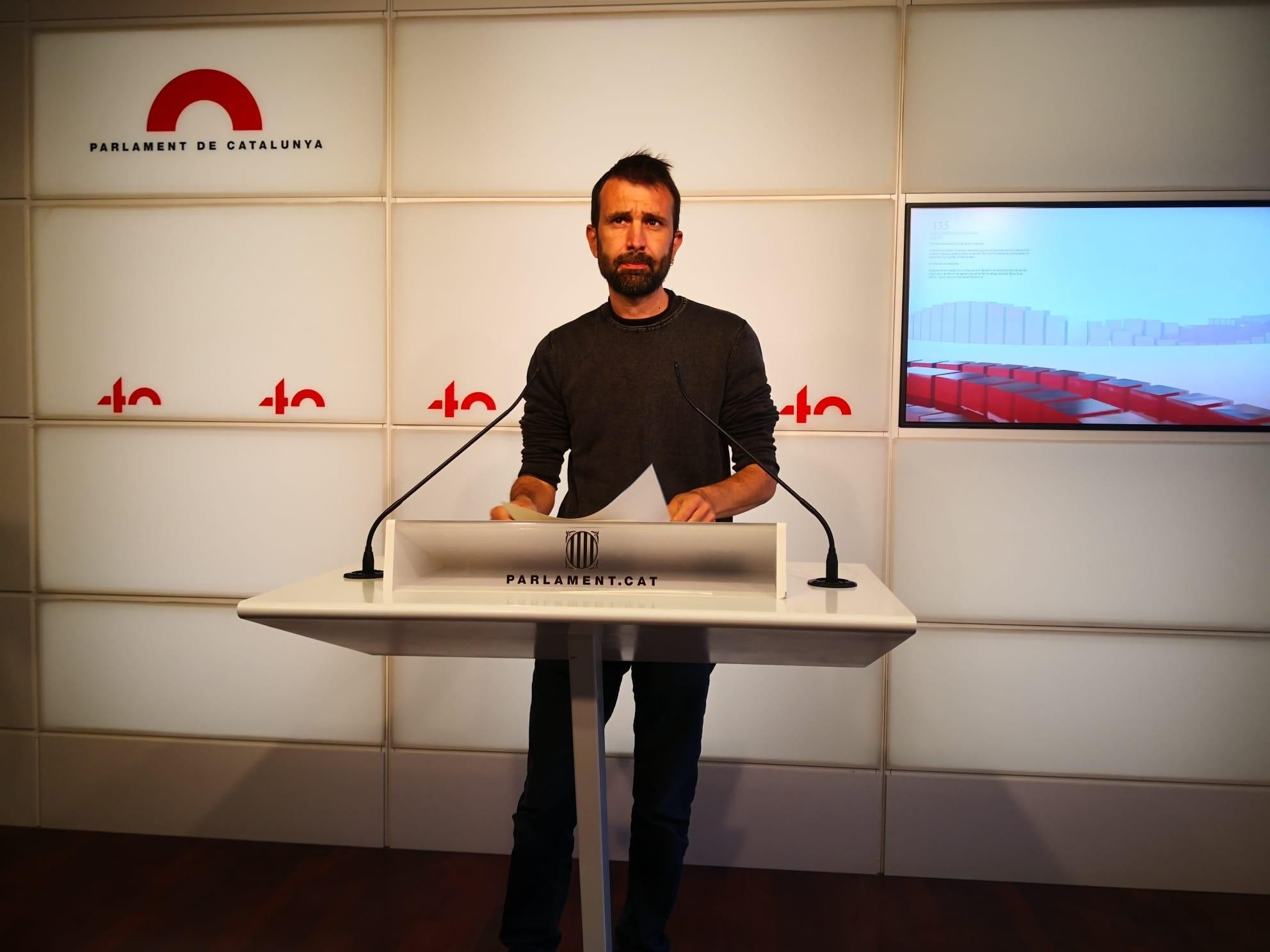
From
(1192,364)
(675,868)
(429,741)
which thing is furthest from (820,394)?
(429,741)

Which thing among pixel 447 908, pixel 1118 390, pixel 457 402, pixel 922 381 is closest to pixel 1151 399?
pixel 1118 390

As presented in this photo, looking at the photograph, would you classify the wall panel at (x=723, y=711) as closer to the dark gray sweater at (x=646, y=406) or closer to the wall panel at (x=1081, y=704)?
the wall panel at (x=1081, y=704)

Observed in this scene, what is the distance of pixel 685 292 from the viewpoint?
268 cm

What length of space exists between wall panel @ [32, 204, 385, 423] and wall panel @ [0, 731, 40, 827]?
3.40 ft

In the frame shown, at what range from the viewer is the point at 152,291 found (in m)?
2.83

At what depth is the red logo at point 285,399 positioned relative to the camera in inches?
110

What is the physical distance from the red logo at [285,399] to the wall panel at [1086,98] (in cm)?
181

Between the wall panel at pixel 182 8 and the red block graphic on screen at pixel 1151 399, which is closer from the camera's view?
the red block graphic on screen at pixel 1151 399

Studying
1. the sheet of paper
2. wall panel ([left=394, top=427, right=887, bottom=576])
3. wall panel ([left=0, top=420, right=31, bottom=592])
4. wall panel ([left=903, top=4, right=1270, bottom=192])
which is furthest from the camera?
wall panel ([left=0, top=420, right=31, bottom=592])

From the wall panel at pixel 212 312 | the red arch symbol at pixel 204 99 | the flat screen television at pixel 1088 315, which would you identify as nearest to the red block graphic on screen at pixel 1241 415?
the flat screen television at pixel 1088 315

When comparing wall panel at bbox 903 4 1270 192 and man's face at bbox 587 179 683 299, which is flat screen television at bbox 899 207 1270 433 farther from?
man's face at bbox 587 179 683 299

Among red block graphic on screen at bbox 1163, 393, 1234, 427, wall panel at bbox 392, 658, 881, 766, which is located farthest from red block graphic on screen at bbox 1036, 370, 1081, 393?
wall panel at bbox 392, 658, 881, 766

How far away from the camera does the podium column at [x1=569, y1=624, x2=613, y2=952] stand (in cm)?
148

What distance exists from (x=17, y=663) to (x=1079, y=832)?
3210 mm
